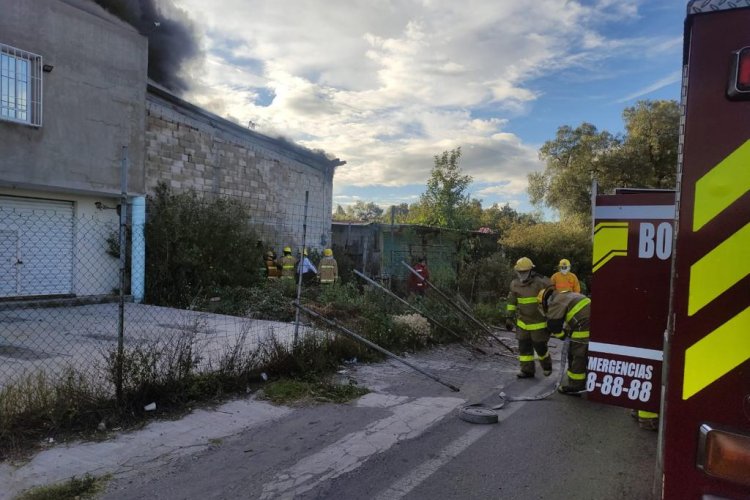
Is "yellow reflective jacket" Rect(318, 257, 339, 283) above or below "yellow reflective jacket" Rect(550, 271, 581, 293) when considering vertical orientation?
below

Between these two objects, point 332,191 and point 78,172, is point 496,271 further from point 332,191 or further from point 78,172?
point 78,172

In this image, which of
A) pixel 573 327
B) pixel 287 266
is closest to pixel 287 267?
pixel 287 266

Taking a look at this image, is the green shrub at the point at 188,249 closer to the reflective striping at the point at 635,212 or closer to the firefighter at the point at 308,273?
the firefighter at the point at 308,273

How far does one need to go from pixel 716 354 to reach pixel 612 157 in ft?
94.6

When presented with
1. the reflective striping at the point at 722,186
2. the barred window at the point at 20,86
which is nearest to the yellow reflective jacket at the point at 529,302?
the reflective striping at the point at 722,186

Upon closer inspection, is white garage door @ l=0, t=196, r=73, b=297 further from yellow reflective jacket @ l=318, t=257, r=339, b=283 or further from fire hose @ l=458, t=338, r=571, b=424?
fire hose @ l=458, t=338, r=571, b=424

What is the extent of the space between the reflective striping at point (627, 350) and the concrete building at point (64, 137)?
11.4m

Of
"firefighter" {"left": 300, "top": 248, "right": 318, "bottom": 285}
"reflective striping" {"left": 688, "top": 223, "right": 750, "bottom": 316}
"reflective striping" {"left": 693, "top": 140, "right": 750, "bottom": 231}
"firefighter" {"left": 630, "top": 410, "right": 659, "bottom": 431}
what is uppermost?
"reflective striping" {"left": 693, "top": 140, "right": 750, "bottom": 231}

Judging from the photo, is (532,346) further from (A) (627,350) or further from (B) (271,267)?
(B) (271,267)

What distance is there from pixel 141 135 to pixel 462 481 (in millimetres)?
12379

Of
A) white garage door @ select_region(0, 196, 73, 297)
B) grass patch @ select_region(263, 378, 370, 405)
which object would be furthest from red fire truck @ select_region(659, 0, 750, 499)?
white garage door @ select_region(0, 196, 73, 297)

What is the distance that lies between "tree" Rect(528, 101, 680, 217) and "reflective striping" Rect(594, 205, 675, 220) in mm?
24439

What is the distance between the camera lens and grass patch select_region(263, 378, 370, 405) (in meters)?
5.54

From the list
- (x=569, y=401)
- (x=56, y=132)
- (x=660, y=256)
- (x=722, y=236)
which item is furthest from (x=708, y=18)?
(x=56, y=132)
